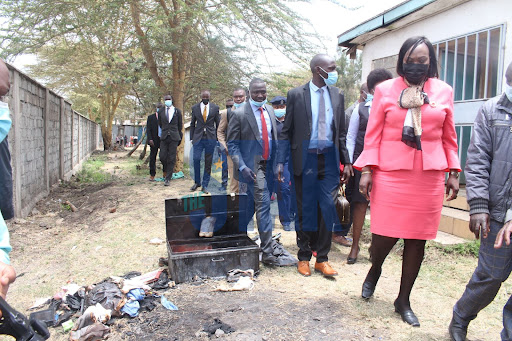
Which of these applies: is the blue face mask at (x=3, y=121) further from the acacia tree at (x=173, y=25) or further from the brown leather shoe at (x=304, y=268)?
the acacia tree at (x=173, y=25)

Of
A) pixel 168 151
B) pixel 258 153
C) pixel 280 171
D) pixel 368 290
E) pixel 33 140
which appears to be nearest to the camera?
pixel 368 290

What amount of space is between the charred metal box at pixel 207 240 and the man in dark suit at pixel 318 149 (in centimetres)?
65

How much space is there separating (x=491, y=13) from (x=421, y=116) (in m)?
3.61

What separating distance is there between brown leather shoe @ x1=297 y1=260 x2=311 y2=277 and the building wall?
352cm

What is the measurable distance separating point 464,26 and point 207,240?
4762 mm

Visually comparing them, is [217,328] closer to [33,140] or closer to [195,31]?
[33,140]

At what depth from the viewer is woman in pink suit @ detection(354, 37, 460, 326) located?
2.74m

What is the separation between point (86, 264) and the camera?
175 inches

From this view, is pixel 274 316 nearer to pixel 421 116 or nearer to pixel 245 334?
pixel 245 334

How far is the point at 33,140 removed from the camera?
23.0 ft

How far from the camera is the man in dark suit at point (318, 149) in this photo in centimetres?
379

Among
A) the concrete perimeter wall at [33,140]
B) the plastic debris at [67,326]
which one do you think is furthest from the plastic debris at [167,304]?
the concrete perimeter wall at [33,140]

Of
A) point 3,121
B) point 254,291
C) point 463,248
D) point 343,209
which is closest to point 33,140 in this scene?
point 254,291

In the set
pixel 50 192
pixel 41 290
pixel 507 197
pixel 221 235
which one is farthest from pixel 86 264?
pixel 50 192
